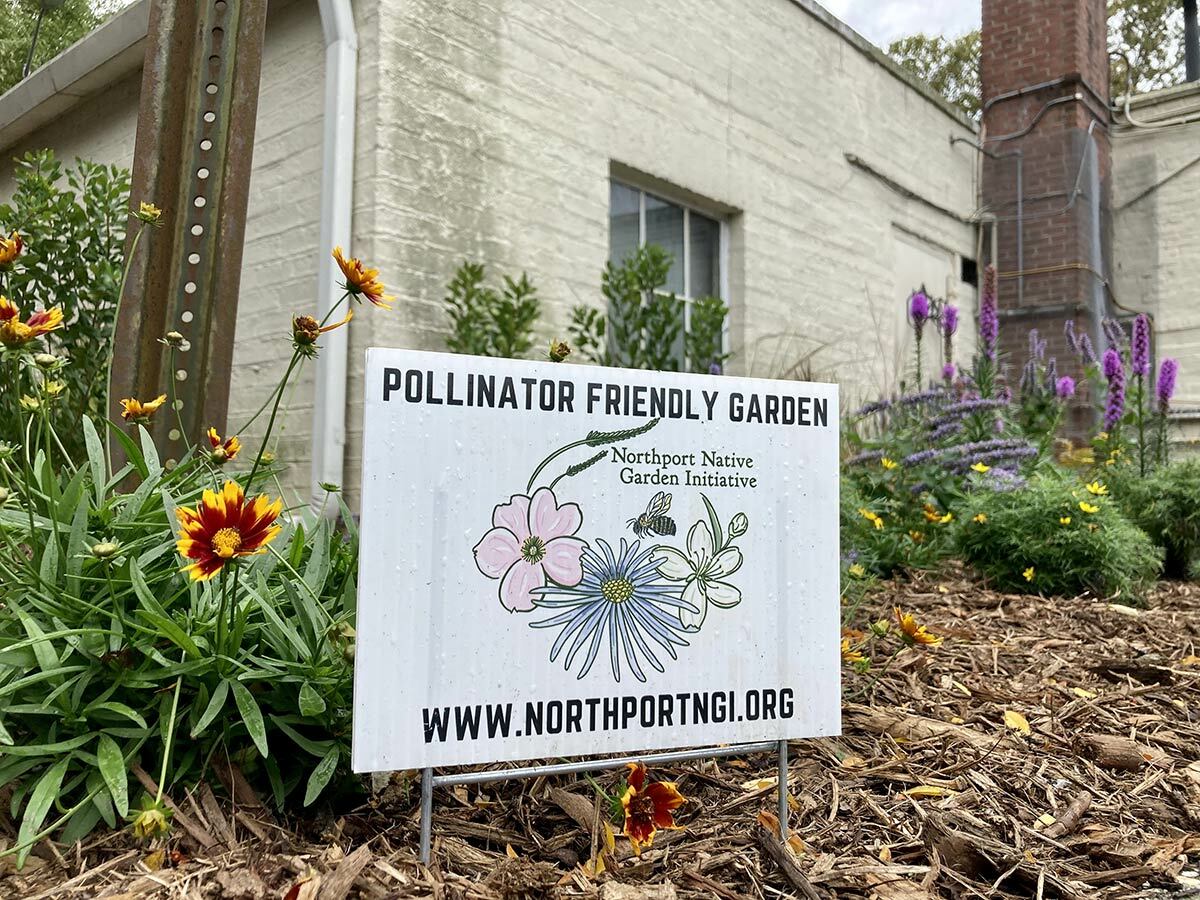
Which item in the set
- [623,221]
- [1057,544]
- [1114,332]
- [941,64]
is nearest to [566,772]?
[1057,544]

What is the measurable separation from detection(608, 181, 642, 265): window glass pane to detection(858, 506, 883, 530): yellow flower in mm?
2551

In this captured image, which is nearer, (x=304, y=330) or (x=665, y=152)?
(x=304, y=330)

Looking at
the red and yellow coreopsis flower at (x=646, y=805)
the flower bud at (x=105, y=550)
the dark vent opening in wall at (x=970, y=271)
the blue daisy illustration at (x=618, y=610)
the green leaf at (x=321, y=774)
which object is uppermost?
the dark vent opening in wall at (x=970, y=271)

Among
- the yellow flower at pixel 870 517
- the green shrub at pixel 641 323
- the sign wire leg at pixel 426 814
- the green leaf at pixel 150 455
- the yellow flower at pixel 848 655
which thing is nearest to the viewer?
the sign wire leg at pixel 426 814

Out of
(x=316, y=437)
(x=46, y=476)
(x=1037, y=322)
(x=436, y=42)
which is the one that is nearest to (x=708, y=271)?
(x=436, y=42)

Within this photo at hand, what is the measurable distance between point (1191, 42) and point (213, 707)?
47.9ft

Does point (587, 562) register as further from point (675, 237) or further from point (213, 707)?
point (675, 237)

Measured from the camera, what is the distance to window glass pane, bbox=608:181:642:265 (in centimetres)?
595

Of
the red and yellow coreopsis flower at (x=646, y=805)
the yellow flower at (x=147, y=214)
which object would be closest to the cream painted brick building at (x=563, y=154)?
the yellow flower at (x=147, y=214)

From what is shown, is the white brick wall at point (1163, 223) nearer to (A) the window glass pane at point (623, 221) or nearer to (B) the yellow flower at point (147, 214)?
(A) the window glass pane at point (623, 221)

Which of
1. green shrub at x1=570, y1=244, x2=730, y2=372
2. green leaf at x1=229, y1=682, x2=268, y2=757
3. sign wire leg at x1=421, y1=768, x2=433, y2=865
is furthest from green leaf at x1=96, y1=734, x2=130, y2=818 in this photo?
green shrub at x1=570, y1=244, x2=730, y2=372

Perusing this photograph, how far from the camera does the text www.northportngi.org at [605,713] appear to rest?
1575 mm

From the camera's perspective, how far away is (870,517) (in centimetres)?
400

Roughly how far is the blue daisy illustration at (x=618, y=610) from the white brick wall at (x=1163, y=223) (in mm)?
9889
